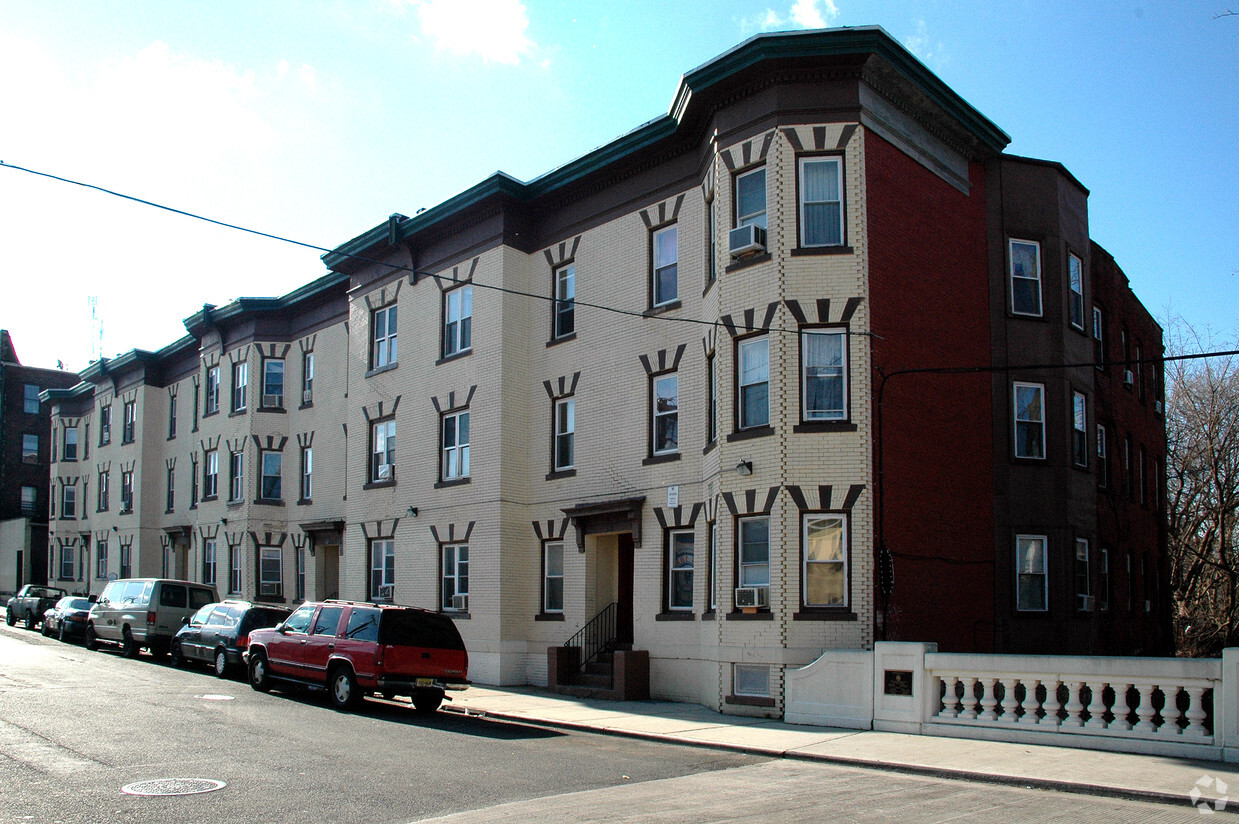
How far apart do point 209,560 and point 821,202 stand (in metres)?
27.7

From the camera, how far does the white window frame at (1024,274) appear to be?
22234 millimetres

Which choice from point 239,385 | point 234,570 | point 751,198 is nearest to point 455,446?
point 751,198

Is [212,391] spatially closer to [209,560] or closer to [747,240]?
[209,560]

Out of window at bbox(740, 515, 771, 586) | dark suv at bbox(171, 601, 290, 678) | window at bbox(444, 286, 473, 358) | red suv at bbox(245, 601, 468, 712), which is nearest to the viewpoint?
red suv at bbox(245, 601, 468, 712)

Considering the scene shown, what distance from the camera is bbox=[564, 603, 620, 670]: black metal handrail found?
74.4 feet

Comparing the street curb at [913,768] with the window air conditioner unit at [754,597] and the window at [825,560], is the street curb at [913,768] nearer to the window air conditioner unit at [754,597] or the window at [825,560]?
the window air conditioner unit at [754,597]

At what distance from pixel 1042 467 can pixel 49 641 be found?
2850 cm

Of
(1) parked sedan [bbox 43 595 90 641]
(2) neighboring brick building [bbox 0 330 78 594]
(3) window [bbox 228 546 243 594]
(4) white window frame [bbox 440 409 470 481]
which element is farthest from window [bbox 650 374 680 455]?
(2) neighboring brick building [bbox 0 330 78 594]

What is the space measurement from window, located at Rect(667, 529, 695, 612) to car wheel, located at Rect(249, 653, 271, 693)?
7.75 metres

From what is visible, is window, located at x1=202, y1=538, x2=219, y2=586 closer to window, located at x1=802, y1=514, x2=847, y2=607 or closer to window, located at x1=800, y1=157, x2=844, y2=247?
window, located at x1=802, y1=514, x2=847, y2=607

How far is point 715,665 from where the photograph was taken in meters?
19.1

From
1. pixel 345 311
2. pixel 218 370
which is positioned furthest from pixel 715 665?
pixel 218 370

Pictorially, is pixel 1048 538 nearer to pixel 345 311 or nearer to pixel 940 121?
pixel 940 121

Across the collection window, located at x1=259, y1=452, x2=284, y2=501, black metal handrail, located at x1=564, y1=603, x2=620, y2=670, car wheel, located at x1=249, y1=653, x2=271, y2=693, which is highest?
window, located at x1=259, y1=452, x2=284, y2=501
